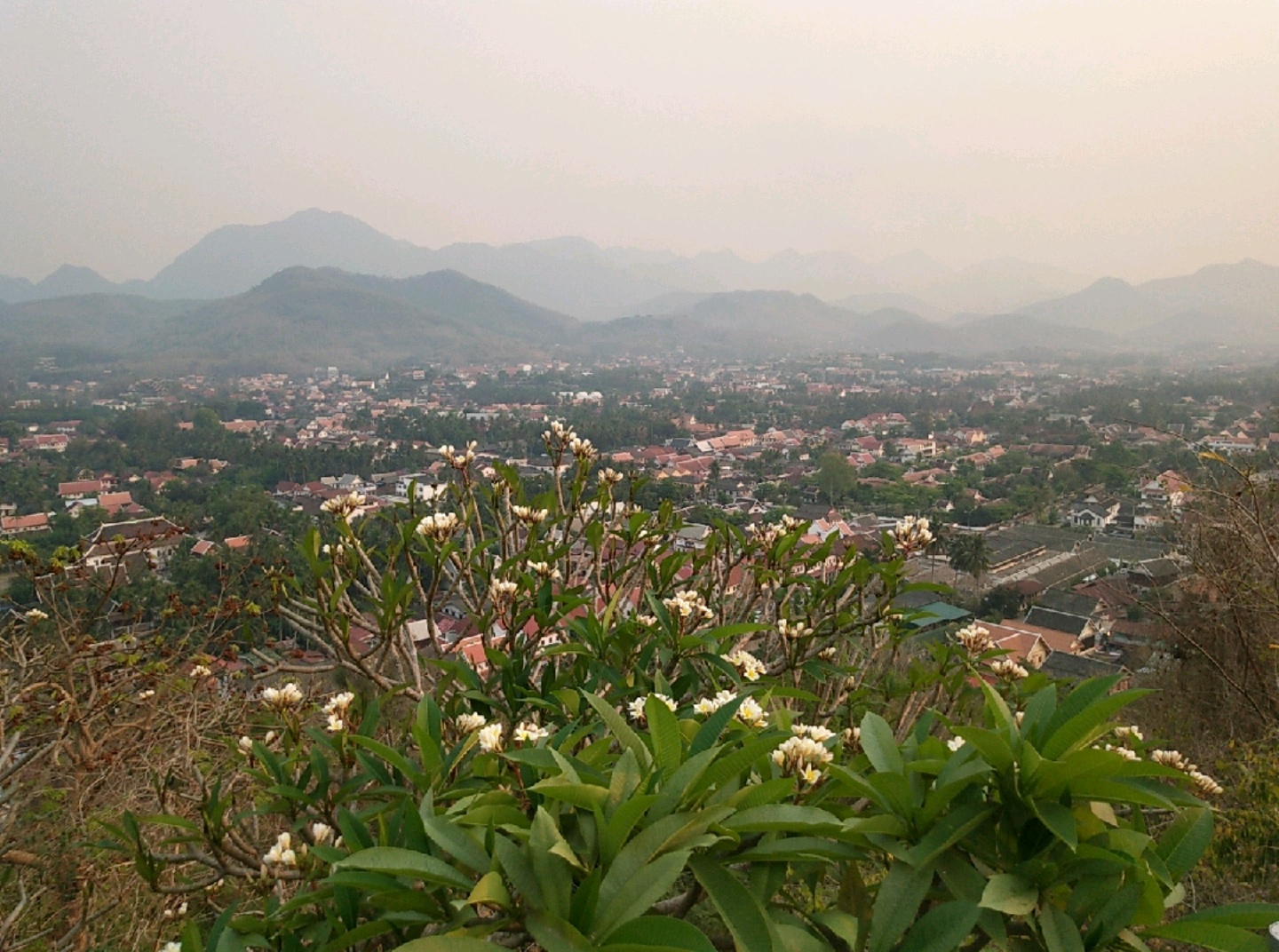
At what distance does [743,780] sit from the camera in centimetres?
83

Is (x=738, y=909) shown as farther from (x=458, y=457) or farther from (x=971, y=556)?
(x=971, y=556)

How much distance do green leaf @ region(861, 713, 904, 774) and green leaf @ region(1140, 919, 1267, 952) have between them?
261mm

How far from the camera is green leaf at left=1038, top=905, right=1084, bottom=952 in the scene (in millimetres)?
657

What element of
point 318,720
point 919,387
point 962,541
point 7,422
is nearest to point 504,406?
point 7,422

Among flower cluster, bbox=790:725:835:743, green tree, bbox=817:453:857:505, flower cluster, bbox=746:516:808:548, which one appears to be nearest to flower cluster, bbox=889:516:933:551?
flower cluster, bbox=746:516:808:548

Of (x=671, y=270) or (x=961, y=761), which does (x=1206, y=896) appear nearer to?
(x=961, y=761)

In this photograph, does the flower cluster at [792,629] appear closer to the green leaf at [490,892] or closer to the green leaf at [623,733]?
the green leaf at [623,733]

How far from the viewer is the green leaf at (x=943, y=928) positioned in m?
0.65

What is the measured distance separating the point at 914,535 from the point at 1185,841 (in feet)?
2.82

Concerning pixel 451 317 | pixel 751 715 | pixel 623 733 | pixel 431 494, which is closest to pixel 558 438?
pixel 431 494

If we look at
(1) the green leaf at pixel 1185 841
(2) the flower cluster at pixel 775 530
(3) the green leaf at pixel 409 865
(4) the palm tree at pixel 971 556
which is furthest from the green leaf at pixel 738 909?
(4) the palm tree at pixel 971 556

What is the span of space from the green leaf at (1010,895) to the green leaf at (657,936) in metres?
0.28

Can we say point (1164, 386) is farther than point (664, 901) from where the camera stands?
Yes

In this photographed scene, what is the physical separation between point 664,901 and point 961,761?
370 mm
